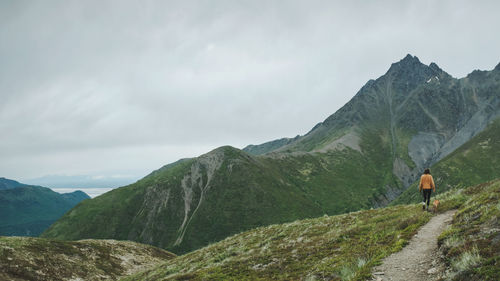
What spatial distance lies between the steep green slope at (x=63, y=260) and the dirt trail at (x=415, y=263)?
45084 millimetres

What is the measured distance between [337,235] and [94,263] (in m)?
46.9

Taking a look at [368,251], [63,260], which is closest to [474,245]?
[368,251]

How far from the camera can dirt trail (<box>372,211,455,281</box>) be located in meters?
10.5

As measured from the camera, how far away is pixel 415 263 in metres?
11.7

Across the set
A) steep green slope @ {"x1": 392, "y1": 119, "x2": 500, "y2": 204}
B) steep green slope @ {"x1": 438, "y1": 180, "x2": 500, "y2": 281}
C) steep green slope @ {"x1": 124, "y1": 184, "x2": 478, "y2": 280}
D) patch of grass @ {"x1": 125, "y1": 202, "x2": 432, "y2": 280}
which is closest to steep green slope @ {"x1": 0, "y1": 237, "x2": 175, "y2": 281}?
steep green slope @ {"x1": 124, "y1": 184, "x2": 478, "y2": 280}

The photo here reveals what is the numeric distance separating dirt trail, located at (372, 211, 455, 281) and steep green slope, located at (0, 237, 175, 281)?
45084 millimetres

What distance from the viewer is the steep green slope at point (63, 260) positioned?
1534 inches

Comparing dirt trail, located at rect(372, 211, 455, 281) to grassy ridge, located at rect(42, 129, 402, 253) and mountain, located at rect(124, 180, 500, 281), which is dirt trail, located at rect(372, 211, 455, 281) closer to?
mountain, located at rect(124, 180, 500, 281)

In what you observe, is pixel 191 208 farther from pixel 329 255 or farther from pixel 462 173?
pixel 462 173

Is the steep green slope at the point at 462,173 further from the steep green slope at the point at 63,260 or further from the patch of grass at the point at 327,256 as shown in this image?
the patch of grass at the point at 327,256

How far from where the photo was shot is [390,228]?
19.1 m

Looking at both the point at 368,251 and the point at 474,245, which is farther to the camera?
the point at 368,251

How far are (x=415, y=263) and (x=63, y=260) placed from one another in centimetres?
5313

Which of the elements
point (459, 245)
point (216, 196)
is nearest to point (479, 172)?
point (216, 196)
